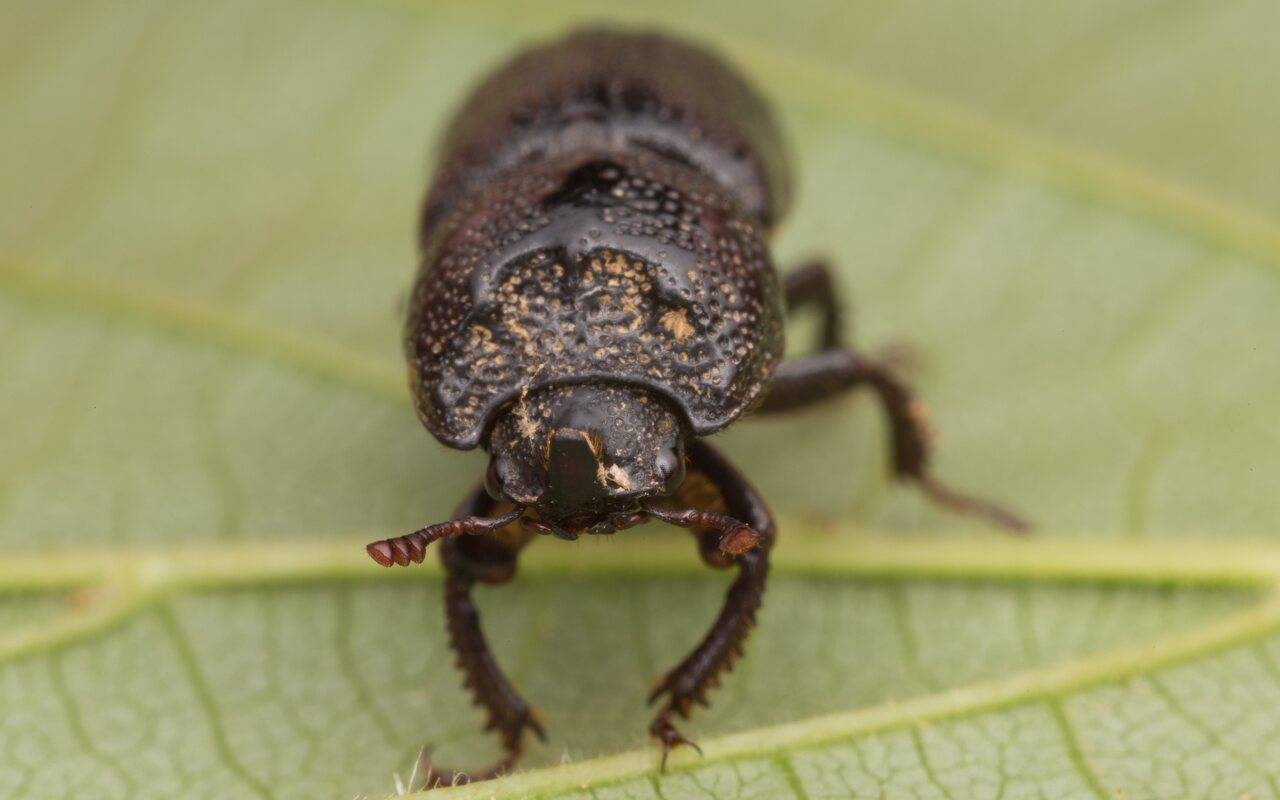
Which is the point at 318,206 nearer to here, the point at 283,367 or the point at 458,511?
the point at 283,367

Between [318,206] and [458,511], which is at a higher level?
[318,206]

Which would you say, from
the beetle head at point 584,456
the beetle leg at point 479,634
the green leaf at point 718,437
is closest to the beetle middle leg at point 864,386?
the green leaf at point 718,437

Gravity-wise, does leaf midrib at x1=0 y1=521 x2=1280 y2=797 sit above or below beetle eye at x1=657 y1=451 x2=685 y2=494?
above

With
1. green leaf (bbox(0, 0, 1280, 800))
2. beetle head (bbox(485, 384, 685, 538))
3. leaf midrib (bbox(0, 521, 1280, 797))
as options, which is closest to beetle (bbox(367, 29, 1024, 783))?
beetle head (bbox(485, 384, 685, 538))

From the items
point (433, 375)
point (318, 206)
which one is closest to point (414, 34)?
point (318, 206)

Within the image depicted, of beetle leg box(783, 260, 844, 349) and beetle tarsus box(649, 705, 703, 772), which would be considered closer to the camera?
beetle tarsus box(649, 705, 703, 772)

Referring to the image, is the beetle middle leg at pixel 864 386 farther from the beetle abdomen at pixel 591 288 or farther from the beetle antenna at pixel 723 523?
the beetle antenna at pixel 723 523

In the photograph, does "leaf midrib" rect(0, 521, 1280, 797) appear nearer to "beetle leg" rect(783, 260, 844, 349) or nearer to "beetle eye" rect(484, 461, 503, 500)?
"beetle leg" rect(783, 260, 844, 349)
